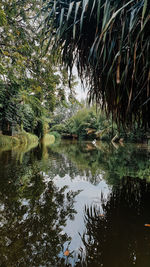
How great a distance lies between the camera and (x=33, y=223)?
1333 millimetres

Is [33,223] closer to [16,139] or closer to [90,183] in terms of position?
[90,183]

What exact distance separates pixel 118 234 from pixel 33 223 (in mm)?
819

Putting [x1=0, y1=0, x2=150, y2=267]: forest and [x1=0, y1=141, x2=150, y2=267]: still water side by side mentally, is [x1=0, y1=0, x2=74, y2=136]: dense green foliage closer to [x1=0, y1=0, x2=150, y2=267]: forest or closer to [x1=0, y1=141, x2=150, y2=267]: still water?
[x1=0, y1=0, x2=150, y2=267]: forest

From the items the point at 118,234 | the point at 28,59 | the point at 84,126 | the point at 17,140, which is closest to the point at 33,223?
the point at 118,234

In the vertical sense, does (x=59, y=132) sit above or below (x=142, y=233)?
above

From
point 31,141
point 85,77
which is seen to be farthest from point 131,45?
point 31,141

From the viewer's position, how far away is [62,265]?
90 cm

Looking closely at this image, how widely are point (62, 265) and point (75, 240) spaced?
0.25m

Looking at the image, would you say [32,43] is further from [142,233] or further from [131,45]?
[142,233]

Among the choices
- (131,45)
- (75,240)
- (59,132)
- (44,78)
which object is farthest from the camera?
(59,132)

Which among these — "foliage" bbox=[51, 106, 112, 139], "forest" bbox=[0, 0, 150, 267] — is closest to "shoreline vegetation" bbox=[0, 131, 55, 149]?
"forest" bbox=[0, 0, 150, 267]

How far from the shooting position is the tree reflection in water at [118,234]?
924 mm

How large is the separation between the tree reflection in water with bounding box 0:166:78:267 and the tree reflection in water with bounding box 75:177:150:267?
0.70ft

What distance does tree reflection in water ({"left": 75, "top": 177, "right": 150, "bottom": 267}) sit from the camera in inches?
36.4
